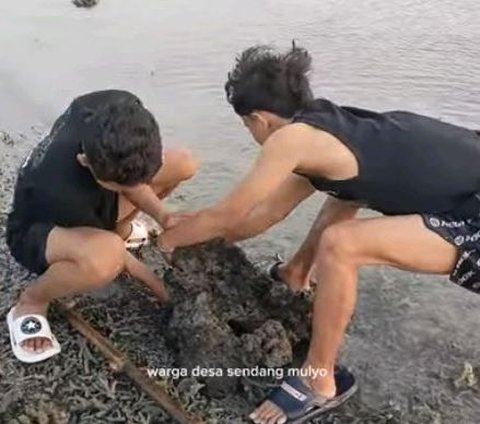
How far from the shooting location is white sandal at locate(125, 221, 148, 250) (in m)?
3.65

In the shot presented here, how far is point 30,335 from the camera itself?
3.11 m

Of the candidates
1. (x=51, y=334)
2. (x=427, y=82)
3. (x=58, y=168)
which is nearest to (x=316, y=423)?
(x=51, y=334)

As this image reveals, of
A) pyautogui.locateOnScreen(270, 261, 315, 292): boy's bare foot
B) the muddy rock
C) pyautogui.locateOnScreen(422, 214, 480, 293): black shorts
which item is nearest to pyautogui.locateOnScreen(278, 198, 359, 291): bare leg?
pyautogui.locateOnScreen(270, 261, 315, 292): boy's bare foot

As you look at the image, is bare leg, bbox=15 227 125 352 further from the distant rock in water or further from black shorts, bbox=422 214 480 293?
the distant rock in water

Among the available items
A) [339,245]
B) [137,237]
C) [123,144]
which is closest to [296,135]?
[339,245]

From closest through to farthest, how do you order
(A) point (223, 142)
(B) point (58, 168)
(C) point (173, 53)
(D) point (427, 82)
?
(B) point (58, 168) → (A) point (223, 142) → (D) point (427, 82) → (C) point (173, 53)

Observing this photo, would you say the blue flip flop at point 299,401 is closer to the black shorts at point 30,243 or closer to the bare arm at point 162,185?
the bare arm at point 162,185

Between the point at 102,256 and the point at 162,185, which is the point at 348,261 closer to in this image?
the point at 102,256

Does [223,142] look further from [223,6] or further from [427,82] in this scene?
[223,6]

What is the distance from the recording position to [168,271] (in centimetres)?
326

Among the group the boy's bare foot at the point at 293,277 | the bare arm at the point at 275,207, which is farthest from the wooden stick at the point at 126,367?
the boy's bare foot at the point at 293,277

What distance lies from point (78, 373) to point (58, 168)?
70 centimetres

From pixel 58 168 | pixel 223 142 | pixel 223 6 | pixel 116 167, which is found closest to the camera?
pixel 116 167

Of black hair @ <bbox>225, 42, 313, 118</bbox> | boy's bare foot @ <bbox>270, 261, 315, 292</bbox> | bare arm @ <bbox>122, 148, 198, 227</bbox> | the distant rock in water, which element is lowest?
boy's bare foot @ <bbox>270, 261, 315, 292</bbox>
